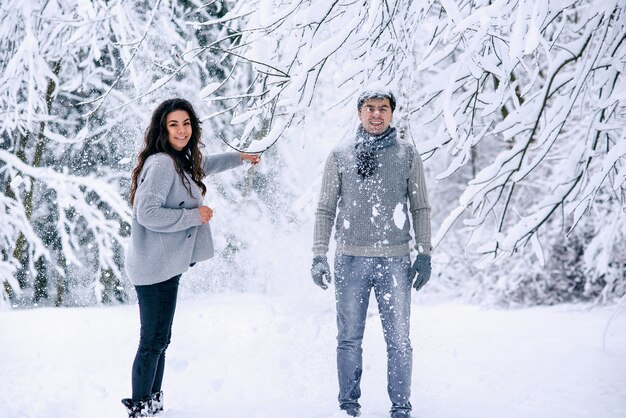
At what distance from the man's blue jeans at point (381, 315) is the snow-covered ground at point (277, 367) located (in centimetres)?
20

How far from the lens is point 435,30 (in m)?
2.99

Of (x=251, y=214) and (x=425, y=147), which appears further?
(x=251, y=214)

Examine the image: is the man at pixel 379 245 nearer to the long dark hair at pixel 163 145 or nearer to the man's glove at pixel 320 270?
the man's glove at pixel 320 270

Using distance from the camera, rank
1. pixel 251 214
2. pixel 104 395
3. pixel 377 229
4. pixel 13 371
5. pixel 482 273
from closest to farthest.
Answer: pixel 377 229
pixel 104 395
pixel 13 371
pixel 251 214
pixel 482 273

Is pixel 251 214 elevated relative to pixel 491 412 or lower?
elevated

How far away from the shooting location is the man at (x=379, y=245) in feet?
10.4

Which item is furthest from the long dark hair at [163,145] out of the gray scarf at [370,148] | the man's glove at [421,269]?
the man's glove at [421,269]

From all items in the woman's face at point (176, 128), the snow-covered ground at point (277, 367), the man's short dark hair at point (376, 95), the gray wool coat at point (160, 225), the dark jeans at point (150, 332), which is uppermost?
the man's short dark hair at point (376, 95)

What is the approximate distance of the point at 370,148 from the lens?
323 cm

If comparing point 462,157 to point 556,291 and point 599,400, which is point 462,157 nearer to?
point 599,400

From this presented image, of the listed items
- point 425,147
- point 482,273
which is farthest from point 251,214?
point 425,147

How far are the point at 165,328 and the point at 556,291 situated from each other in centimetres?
826

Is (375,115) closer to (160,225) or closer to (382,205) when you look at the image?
(382,205)

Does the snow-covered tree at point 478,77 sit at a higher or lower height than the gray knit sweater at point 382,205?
higher
